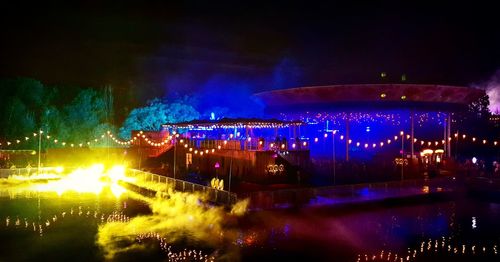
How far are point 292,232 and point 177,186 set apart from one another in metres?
7.11

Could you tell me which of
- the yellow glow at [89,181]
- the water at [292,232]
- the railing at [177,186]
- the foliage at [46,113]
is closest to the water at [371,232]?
the water at [292,232]

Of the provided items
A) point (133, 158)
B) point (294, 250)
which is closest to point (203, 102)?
point (133, 158)

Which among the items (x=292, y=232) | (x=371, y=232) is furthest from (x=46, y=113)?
(x=371, y=232)

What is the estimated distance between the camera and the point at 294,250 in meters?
13.4

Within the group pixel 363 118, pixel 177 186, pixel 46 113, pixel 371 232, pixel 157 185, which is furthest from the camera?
pixel 46 113

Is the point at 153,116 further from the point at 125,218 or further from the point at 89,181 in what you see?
the point at 125,218

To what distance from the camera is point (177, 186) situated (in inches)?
793

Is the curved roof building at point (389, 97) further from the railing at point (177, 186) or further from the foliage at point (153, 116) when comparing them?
the railing at point (177, 186)

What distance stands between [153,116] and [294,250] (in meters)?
27.7

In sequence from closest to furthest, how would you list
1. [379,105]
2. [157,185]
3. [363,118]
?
[157,185]
[379,105]
[363,118]

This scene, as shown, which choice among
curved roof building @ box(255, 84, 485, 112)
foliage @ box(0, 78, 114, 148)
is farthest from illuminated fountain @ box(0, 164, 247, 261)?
curved roof building @ box(255, 84, 485, 112)

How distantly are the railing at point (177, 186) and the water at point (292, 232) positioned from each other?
1.20 meters

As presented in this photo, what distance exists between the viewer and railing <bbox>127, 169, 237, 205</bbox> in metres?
16.7

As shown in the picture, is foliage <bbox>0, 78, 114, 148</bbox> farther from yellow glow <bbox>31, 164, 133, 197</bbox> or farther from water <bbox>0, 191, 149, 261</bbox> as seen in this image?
water <bbox>0, 191, 149, 261</bbox>
